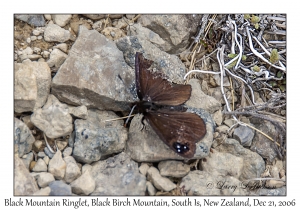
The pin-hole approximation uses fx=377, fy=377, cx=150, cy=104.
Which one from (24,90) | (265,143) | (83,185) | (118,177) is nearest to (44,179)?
(83,185)

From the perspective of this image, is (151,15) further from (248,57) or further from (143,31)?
(248,57)

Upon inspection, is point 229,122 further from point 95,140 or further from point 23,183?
point 23,183

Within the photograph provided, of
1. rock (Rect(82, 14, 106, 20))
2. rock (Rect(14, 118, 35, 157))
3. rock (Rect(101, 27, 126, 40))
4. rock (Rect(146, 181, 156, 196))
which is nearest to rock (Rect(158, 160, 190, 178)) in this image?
rock (Rect(146, 181, 156, 196))

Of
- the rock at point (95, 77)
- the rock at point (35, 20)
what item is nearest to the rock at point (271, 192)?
the rock at point (95, 77)

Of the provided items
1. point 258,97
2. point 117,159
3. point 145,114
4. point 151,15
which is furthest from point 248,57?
point 117,159
